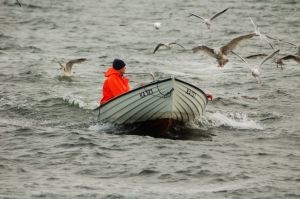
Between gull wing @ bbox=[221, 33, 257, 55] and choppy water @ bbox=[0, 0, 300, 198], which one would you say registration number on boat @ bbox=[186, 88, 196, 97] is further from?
gull wing @ bbox=[221, 33, 257, 55]

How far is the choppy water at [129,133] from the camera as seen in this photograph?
11.5m

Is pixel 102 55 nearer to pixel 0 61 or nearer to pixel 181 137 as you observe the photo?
pixel 0 61

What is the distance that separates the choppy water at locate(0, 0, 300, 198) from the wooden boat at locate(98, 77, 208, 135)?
39 cm

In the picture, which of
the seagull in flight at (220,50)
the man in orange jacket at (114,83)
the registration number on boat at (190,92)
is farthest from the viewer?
the seagull in flight at (220,50)

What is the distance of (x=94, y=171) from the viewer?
12031 millimetres

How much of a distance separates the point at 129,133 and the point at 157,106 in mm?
751

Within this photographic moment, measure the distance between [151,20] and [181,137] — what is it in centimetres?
1834

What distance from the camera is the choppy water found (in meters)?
11.5

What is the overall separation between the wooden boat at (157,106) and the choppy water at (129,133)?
15.2 inches

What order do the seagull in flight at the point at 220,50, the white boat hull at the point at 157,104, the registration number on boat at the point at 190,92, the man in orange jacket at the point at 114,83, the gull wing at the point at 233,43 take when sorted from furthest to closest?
1. the seagull in flight at the point at 220,50
2. the gull wing at the point at 233,43
3. the man in orange jacket at the point at 114,83
4. the registration number on boat at the point at 190,92
5. the white boat hull at the point at 157,104

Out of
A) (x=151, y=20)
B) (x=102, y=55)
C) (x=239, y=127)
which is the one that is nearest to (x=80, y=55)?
(x=102, y=55)

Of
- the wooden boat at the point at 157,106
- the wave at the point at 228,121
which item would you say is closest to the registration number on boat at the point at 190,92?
the wooden boat at the point at 157,106

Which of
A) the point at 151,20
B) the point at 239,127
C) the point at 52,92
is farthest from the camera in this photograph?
the point at 151,20

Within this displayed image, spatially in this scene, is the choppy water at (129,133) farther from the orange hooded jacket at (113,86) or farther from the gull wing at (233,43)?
the gull wing at (233,43)
